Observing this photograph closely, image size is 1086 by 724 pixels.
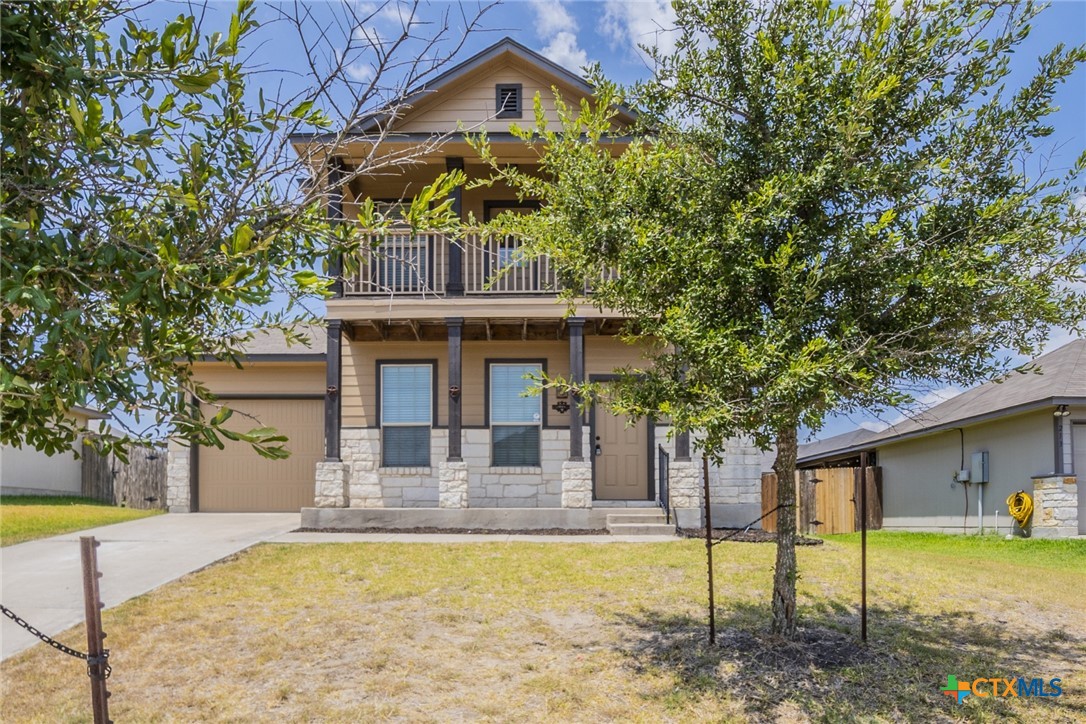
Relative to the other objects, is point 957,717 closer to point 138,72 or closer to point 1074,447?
point 138,72

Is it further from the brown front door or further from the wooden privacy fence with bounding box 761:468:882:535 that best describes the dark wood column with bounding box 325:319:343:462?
the wooden privacy fence with bounding box 761:468:882:535

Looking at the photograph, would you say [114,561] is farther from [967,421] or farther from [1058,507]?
[967,421]

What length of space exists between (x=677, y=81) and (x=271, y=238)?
13.1ft

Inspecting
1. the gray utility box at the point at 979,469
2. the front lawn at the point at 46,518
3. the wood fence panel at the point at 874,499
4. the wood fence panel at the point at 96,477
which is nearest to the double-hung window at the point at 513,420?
the front lawn at the point at 46,518

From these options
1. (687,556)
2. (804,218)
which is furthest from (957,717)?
(687,556)

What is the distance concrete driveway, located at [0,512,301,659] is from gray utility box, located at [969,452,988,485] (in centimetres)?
1208

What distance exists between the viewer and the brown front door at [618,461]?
12.8m

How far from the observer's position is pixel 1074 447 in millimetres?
12500

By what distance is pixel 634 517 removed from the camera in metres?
11.4

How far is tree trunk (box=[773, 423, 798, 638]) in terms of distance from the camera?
5688mm

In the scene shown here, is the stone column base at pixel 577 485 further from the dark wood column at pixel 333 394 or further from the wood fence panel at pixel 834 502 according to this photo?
the wood fence panel at pixel 834 502

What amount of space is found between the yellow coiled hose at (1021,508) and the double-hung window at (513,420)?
7.82 metres

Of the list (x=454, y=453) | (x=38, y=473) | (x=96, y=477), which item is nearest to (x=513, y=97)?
(x=454, y=453)

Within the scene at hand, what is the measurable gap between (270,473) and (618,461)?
6.26 metres
